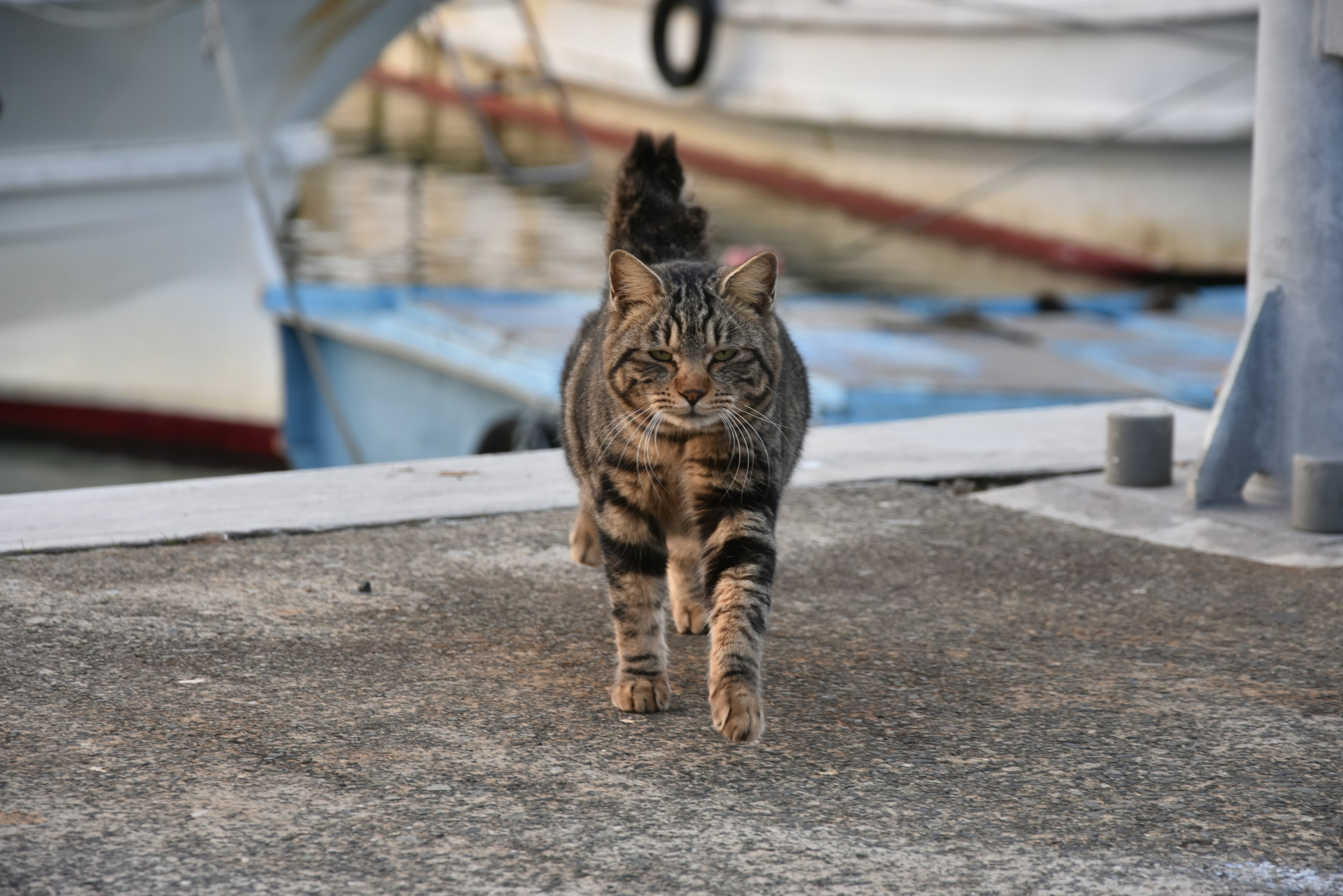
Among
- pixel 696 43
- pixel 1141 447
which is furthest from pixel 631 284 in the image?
pixel 696 43

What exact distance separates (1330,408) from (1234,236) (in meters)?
10.4

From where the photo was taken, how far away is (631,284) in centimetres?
320

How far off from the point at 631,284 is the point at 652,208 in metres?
0.65

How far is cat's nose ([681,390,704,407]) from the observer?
119 inches

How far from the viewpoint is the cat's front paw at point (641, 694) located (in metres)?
2.98

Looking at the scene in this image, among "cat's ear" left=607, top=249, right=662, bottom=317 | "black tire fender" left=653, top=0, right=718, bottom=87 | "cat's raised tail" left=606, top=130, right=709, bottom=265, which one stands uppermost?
"black tire fender" left=653, top=0, right=718, bottom=87

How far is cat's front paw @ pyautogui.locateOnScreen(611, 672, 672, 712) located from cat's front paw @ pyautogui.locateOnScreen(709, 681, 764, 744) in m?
0.15

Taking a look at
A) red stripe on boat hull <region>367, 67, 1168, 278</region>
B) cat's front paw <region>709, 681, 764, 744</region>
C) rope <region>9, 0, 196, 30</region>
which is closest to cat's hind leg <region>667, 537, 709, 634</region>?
cat's front paw <region>709, 681, 764, 744</region>

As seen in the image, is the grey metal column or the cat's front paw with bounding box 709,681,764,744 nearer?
the cat's front paw with bounding box 709,681,764,744

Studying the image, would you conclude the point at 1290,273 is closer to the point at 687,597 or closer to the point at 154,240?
the point at 687,597

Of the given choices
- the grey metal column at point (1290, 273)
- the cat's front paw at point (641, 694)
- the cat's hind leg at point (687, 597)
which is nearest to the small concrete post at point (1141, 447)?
the grey metal column at point (1290, 273)

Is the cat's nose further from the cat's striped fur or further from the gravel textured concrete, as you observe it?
the gravel textured concrete

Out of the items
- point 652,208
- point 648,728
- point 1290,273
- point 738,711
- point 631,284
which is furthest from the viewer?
point 1290,273

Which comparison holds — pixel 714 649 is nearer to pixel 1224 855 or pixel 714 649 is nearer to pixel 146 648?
pixel 1224 855
